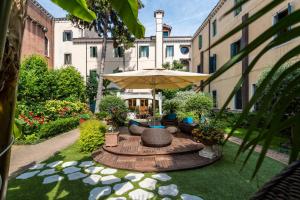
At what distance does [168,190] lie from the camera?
4.77 meters

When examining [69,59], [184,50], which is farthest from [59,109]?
[184,50]

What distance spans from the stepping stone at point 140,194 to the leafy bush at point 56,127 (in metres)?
8.37

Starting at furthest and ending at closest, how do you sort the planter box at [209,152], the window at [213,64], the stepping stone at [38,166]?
the window at [213,64], the planter box at [209,152], the stepping stone at [38,166]

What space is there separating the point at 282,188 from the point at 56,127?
13155 millimetres

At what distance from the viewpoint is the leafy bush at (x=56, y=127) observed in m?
11.4

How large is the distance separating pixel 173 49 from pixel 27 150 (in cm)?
2682

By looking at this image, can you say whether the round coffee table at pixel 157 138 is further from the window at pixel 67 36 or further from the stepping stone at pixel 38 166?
the window at pixel 67 36

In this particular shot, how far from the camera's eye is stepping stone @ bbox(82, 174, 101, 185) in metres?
5.25

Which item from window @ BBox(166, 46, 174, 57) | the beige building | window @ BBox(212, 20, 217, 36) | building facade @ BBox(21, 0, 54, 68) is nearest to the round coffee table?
the beige building

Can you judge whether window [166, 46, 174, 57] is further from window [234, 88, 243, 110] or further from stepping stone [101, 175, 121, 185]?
stepping stone [101, 175, 121, 185]

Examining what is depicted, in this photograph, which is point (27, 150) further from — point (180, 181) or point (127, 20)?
point (127, 20)

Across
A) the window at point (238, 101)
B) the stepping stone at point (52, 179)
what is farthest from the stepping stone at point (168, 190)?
the window at point (238, 101)

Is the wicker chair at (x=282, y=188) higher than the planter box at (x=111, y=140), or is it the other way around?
the wicker chair at (x=282, y=188)

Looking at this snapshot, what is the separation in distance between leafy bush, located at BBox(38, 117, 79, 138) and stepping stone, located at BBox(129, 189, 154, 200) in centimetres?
837
